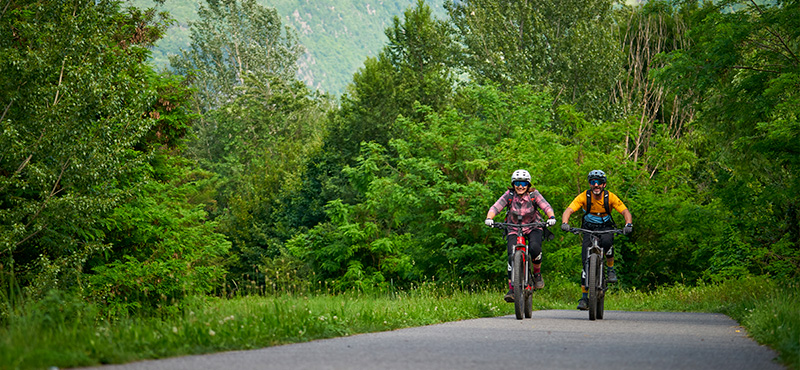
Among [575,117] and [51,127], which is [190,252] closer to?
[51,127]

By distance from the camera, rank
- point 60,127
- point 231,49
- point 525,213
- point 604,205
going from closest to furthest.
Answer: point 525,213 < point 604,205 < point 60,127 < point 231,49

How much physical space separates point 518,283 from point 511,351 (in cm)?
426

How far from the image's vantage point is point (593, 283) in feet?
34.8

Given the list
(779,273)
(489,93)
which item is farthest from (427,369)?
(489,93)

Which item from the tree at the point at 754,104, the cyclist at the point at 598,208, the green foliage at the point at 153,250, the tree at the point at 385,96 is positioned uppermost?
the tree at the point at 385,96

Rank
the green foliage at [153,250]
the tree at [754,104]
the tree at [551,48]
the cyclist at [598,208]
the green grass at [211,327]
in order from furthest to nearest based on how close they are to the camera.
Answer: the tree at [551,48] < the green foliage at [153,250] < the tree at [754,104] < the cyclist at [598,208] < the green grass at [211,327]

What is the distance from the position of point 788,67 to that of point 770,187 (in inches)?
88.5

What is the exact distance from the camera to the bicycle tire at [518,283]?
10.6 m

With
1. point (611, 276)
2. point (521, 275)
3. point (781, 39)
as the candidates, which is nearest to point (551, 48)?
point (781, 39)

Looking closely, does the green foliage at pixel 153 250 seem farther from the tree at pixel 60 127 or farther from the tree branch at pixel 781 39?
the tree branch at pixel 781 39

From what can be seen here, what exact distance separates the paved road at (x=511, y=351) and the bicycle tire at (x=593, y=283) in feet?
5.18

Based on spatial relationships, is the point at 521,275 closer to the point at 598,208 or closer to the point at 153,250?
the point at 598,208

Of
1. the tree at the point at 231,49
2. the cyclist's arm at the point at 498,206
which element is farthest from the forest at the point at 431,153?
the tree at the point at 231,49

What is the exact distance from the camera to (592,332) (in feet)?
27.7
